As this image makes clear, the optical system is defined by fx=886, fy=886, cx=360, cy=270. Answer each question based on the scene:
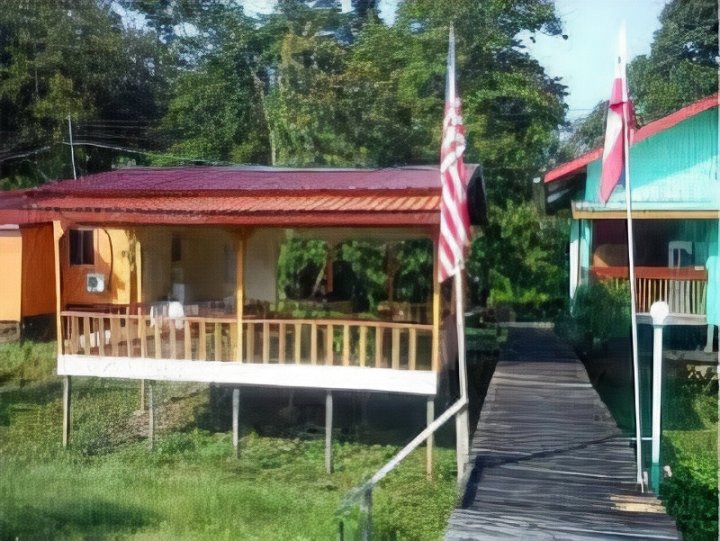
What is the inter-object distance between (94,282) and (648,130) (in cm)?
300

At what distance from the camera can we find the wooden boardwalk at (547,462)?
3.34m

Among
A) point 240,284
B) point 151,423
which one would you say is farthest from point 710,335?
point 151,423

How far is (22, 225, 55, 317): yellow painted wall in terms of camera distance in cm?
492

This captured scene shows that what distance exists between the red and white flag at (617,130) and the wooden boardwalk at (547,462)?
93cm

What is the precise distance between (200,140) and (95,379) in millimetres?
1473

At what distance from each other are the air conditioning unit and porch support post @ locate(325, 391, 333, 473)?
4.51 feet

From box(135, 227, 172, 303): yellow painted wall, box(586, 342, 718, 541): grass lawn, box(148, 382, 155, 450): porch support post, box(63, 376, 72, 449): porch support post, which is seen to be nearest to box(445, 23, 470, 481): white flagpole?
box(586, 342, 718, 541): grass lawn

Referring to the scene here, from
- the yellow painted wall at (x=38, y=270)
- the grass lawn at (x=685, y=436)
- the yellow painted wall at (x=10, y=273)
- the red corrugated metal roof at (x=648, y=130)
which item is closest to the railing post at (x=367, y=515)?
the grass lawn at (x=685, y=436)

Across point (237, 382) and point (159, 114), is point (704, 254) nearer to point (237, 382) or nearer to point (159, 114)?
point (237, 382)

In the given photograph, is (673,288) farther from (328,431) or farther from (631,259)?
(328,431)

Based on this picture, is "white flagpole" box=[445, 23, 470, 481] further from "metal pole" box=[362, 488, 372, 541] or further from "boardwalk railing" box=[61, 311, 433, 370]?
"boardwalk railing" box=[61, 311, 433, 370]

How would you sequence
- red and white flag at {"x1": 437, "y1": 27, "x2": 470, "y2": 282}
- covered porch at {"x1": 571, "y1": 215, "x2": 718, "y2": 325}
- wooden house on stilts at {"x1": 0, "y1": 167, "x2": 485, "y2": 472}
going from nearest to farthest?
1. red and white flag at {"x1": 437, "y1": 27, "x2": 470, "y2": 282}
2. covered porch at {"x1": 571, "y1": 215, "x2": 718, "y2": 325}
3. wooden house on stilts at {"x1": 0, "y1": 167, "x2": 485, "y2": 472}

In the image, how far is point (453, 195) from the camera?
397 cm

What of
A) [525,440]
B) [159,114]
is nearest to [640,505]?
[525,440]
